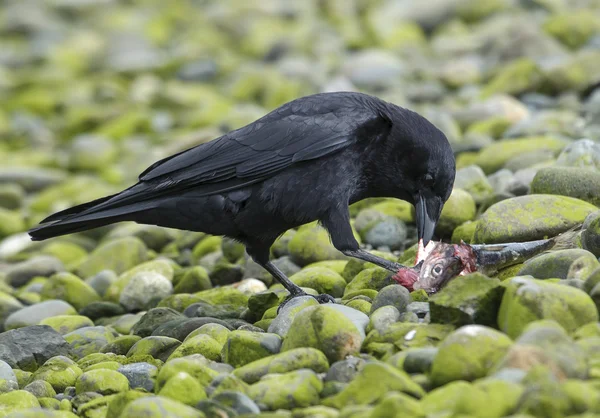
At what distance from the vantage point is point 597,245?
4.27m

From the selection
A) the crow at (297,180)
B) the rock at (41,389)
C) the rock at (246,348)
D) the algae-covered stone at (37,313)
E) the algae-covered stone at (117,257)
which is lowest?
the rock at (246,348)

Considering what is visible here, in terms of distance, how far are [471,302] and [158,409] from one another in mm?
1294

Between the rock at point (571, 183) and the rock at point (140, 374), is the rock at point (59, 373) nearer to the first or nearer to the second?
the rock at point (140, 374)

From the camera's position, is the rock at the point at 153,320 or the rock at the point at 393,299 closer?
the rock at the point at 393,299

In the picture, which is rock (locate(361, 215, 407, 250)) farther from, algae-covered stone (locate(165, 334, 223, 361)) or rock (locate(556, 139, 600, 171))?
algae-covered stone (locate(165, 334, 223, 361))

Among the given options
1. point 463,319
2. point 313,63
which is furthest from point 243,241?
point 313,63

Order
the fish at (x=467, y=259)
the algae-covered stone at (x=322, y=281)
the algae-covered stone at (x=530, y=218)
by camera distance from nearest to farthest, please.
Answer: the fish at (x=467, y=259)
the algae-covered stone at (x=530, y=218)
the algae-covered stone at (x=322, y=281)

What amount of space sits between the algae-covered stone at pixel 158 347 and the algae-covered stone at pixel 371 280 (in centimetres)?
103

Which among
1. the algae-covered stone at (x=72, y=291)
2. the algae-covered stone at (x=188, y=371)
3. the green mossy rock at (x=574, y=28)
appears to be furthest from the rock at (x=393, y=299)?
the green mossy rock at (x=574, y=28)

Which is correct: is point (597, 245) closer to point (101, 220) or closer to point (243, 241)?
point (243, 241)

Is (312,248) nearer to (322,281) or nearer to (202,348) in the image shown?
(322,281)

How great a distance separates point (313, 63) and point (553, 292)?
9609mm

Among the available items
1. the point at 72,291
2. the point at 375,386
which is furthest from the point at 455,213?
the point at 375,386

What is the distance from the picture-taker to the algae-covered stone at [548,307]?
342 cm
